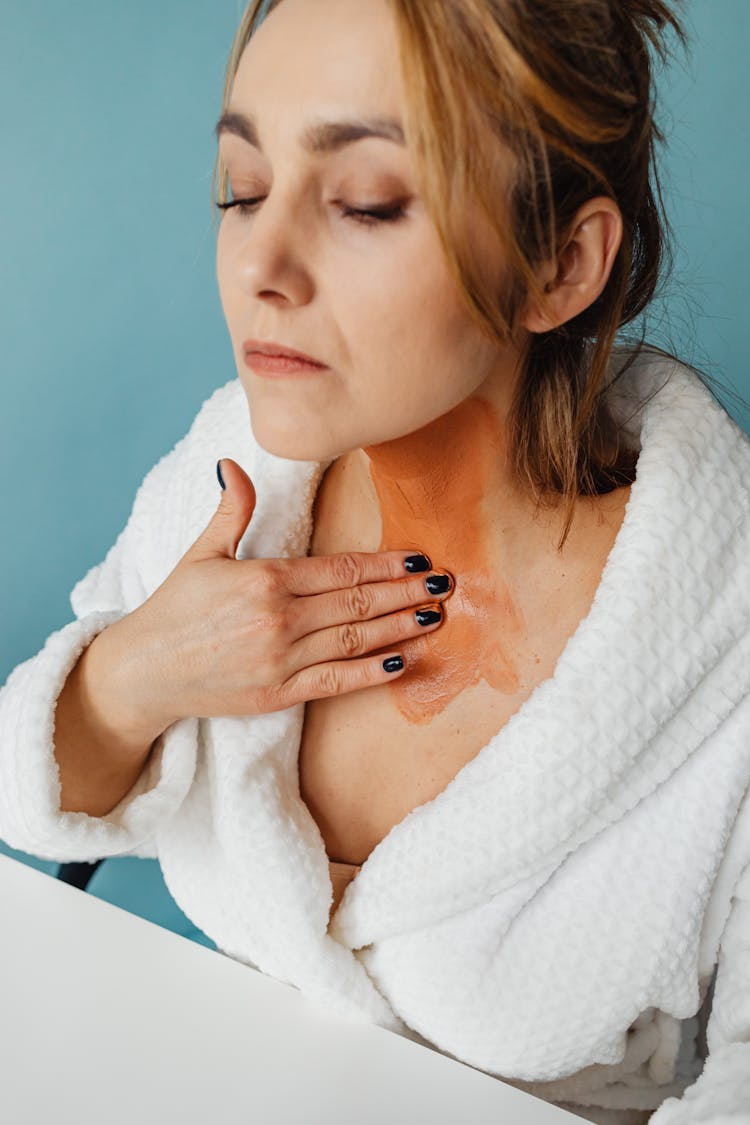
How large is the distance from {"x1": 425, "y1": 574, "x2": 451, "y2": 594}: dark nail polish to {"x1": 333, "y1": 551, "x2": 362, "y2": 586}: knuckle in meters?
0.06

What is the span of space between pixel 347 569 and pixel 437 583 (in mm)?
75

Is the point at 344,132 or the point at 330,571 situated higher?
the point at 344,132

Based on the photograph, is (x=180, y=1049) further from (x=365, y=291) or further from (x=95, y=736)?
(x=365, y=291)

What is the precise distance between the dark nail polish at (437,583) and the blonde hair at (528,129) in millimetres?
116

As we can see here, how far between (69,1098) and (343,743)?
355 millimetres

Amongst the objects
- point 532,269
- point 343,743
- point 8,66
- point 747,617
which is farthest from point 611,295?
point 8,66

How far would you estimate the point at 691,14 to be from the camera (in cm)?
136

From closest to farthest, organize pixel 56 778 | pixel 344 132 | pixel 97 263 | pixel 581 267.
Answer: pixel 344 132
pixel 581 267
pixel 56 778
pixel 97 263

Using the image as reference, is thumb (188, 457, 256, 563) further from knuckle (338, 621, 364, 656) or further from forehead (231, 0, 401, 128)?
forehead (231, 0, 401, 128)

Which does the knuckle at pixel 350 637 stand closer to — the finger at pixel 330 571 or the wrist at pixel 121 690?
the finger at pixel 330 571

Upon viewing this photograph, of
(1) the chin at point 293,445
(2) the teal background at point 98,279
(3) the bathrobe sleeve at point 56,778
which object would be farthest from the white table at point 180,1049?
(2) the teal background at point 98,279

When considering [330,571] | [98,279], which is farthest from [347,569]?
[98,279]

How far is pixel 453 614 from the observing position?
0.97m

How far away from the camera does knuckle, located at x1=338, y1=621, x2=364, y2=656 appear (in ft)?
3.06
